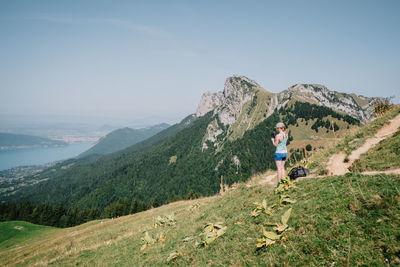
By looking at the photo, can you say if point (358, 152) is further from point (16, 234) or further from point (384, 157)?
point (16, 234)

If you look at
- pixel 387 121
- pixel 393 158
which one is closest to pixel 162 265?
pixel 393 158

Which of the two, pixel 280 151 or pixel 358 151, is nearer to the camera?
pixel 280 151

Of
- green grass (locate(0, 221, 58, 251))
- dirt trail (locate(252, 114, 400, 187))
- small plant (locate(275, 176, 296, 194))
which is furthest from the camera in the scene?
green grass (locate(0, 221, 58, 251))

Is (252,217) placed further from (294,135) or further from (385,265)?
(294,135)

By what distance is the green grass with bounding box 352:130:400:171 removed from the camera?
28.9ft

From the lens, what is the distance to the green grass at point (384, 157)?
347 inches

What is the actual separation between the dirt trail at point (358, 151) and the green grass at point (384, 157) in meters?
0.90

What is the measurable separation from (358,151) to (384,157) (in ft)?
11.3

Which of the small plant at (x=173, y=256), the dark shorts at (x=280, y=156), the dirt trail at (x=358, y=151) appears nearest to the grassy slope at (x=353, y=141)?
the dirt trail at (x=358, y=151)

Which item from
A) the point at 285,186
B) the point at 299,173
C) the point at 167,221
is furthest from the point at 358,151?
the point at 167,221

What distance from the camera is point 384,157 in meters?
9.75

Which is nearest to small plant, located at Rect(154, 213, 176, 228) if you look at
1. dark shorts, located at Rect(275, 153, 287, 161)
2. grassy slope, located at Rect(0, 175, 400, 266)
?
grassy slope, located at Rect(0, 175, 400, 266)

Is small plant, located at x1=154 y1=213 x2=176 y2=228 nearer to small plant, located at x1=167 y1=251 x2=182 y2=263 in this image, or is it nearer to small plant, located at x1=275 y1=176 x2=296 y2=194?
small plant, located at x1=167 y1=251 x2=182 y2=263

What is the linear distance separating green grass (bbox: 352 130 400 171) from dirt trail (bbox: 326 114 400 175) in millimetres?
897
